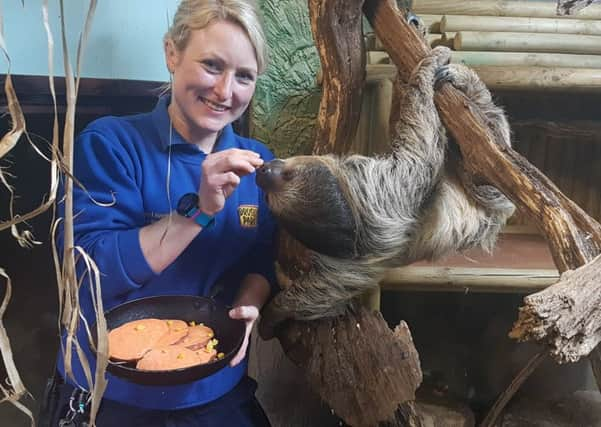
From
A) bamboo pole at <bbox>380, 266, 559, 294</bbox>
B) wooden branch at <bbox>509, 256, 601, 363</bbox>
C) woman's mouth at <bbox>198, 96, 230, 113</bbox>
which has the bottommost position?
bamboo pole at <bbox>380, 266, 559, 294</bbox>

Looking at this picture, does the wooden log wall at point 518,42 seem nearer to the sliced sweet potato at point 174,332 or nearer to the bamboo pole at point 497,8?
the bamboo pole at point 497,8

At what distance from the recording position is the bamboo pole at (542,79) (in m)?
1.62

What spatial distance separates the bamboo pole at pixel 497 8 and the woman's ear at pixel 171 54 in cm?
111

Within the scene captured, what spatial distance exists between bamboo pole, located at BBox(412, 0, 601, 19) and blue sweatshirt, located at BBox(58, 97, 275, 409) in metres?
1.08

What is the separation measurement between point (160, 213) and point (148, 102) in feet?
1.16

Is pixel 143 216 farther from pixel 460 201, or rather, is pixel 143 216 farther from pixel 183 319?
pixel 460 201

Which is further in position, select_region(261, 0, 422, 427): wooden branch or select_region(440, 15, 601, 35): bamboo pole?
select_region(440, 15, 601, 35): bamboo pole

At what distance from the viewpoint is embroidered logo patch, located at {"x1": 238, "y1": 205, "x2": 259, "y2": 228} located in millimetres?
1350

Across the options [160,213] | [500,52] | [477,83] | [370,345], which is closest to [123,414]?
[160,213]

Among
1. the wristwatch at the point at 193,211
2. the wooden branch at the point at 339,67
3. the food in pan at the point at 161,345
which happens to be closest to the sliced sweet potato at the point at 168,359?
the food in pan at the point at 161,345

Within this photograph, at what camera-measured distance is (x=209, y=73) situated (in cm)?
114

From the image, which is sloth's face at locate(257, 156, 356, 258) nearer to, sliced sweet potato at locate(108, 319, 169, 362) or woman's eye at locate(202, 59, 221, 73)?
woman's eye at locate(202, 59, 221, 73)

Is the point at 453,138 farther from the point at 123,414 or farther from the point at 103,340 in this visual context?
the point at 123,414

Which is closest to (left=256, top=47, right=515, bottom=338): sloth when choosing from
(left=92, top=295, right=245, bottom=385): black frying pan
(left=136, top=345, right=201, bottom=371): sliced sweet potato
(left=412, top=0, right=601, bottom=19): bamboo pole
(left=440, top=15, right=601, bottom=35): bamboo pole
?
(left=92, top=295, right=245, bottom=385): black frying pan
